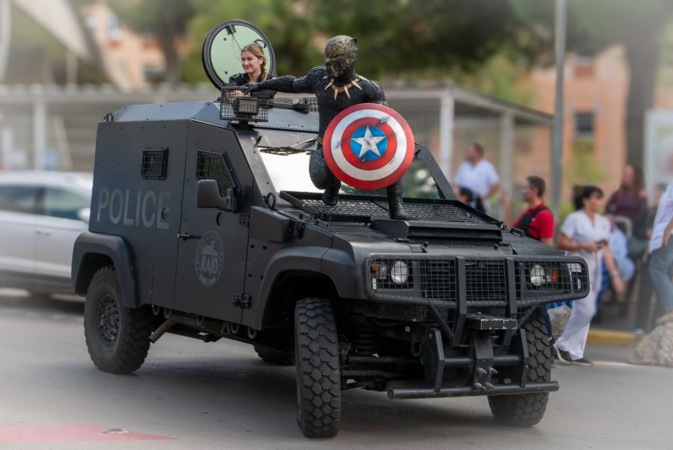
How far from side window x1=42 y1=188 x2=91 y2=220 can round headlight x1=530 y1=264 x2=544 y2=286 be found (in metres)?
7.88

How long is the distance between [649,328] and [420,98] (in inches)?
214

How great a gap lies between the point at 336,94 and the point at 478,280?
162cm

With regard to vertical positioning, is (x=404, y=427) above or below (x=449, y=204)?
below

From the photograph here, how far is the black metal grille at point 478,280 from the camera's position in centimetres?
771

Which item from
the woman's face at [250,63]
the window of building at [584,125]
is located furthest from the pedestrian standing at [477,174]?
the window of building at [584,125]

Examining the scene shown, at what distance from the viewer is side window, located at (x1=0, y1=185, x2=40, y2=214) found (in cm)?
1553

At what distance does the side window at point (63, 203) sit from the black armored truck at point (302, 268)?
14.8 feet

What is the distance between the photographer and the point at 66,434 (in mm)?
7977

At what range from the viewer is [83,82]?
49.2 metres

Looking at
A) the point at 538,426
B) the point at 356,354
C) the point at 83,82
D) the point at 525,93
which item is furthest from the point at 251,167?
the point at 525,93

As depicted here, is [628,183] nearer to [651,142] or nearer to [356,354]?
[651,142]

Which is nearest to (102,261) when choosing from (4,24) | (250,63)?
(250,63)

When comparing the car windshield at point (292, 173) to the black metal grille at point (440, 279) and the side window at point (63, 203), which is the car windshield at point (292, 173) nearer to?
the black metal grille at point (440, 279)

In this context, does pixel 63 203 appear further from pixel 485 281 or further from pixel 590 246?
pixel 485 281
